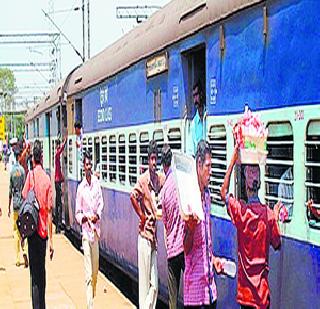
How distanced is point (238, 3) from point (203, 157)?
42.6 inches

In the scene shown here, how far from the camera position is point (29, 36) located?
41688 mm

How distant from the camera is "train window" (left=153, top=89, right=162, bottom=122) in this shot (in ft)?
28.4

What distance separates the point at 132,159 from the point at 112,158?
1.53m

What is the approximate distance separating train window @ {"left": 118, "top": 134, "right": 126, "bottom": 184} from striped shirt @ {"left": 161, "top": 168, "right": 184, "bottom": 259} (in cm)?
381

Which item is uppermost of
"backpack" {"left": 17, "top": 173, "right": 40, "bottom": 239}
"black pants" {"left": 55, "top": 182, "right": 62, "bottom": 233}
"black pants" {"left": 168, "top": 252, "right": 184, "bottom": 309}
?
"backpack" {"left": 17, "top": 173, "right": 40, "bottom": 239}

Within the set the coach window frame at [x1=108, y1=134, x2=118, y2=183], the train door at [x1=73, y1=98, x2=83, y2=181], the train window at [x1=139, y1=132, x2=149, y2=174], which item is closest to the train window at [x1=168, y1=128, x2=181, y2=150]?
the train window at [x1=139, y1=132, x2=149, y2=174]

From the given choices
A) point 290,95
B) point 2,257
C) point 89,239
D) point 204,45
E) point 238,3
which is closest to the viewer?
point 290,95

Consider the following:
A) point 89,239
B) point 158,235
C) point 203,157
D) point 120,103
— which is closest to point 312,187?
point 203,157

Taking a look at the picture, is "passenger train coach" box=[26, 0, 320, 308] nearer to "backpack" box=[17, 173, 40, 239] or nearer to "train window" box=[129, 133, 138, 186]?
"train window" box=[129, 133, 138, 186]

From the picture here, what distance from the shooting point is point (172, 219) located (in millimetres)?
6805

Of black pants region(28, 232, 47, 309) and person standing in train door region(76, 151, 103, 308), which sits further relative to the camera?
person standing in train door region(76, 151, 103, 308)

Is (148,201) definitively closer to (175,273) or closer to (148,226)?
(148,226)

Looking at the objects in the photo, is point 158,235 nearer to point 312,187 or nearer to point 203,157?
point 203,157

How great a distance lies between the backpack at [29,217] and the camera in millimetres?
8508
